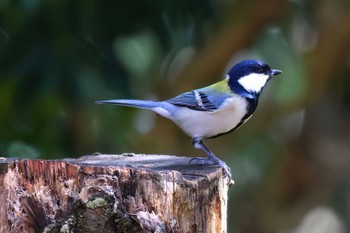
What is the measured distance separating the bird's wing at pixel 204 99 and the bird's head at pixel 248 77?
81 millimetres

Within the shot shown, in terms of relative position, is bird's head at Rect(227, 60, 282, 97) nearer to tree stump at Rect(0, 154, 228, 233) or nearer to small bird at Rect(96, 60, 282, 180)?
small bird at Rect(96, 60, 282, 180)

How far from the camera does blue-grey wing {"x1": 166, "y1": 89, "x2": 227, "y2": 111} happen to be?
409 centimetres

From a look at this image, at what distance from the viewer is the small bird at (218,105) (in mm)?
4082

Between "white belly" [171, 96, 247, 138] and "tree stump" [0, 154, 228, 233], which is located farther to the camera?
"white belly" [171, 96, 247, 138]

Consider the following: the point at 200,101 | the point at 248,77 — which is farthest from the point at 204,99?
the point at 248,77

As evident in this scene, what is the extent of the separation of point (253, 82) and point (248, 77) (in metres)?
0.04

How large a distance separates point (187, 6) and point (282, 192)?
2.91 m

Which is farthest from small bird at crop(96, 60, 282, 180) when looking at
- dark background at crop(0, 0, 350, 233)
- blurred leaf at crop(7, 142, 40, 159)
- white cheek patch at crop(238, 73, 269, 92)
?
blurred leaf at crop(7, 142, 40, 159)

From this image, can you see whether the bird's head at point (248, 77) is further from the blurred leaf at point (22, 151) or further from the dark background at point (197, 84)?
the blurred leaf at point (22, 151)

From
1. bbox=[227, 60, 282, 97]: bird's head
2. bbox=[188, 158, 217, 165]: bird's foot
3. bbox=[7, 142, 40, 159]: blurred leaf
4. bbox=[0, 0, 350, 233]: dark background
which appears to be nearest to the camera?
bbox=[188, 158, 217, 165]: bird's foot

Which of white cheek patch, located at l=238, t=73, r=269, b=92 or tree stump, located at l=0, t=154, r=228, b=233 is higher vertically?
white cheek patch, located at l=238, t=73, r=269, b=92

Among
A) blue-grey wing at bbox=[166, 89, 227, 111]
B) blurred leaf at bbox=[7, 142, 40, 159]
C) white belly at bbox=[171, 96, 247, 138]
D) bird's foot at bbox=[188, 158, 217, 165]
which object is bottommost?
bird's foot at bbox=[188, 158, 217, 165]

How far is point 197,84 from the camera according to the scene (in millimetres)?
6703

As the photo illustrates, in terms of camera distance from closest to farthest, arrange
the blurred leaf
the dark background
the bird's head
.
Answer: the bird's head → the blurred leaf → the dark background
